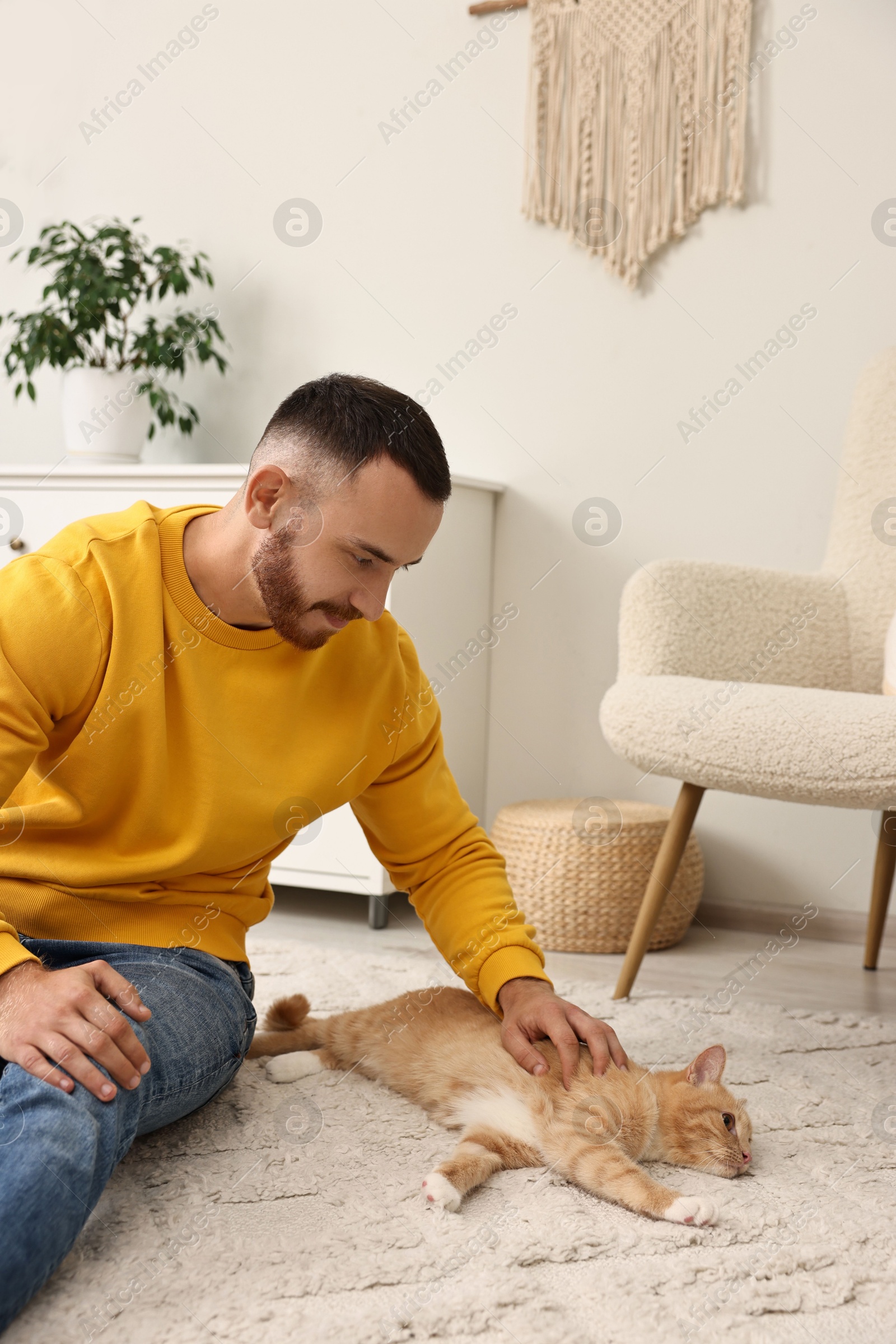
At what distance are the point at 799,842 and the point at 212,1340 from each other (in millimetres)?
1667

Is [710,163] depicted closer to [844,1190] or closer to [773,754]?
[773,754]

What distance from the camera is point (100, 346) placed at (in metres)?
2.69

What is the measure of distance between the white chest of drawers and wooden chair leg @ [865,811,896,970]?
0.85 metres

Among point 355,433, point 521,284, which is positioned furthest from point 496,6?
point 355,433

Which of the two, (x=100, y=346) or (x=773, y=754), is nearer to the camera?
(x=773, y=754)

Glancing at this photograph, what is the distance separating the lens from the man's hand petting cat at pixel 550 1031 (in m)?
1.07

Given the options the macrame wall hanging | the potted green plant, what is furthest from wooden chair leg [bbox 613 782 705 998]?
the potted green plant

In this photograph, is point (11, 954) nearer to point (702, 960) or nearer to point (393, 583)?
point (393, 583)

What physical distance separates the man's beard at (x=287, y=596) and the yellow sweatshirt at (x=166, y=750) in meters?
0.07

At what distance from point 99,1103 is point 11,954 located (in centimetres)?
14

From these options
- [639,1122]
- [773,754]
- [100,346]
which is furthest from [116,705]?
[100,346]

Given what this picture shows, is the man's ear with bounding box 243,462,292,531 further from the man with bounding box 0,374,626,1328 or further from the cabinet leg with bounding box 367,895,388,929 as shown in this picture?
the cabinet leg with bounding box 367,895,388,929

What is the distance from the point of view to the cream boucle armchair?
1418 millimetres

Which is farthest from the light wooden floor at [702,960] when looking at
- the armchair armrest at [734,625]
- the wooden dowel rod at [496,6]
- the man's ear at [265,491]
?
the wooden dowel rod at [496,6]
